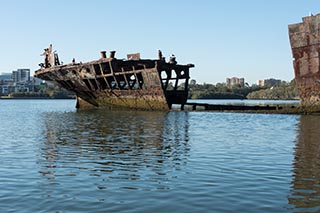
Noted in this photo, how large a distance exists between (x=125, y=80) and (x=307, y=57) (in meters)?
13.4

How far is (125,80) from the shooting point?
1251 inches

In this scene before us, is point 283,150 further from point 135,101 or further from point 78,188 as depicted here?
point 135,101

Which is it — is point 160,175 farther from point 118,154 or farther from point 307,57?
point 307,57

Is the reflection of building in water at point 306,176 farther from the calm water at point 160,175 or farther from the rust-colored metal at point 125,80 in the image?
the rust-colored metal at point 125,80

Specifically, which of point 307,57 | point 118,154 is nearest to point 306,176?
point 118,154

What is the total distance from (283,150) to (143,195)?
6.26 meters

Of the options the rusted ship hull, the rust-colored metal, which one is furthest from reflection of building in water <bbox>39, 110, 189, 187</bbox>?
the rust-colored metal

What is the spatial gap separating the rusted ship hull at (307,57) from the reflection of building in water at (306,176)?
24.2 ft

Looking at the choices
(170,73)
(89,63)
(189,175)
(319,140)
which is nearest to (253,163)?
(189,175)

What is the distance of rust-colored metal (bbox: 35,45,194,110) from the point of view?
99.4ft

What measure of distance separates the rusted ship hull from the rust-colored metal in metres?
9.20

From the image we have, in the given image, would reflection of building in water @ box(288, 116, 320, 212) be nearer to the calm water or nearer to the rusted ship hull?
the calm water

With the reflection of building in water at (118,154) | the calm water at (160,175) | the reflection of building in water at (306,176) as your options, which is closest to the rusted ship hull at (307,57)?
the reflection of building in water at (306,176)

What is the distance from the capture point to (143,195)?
7.23 meters
